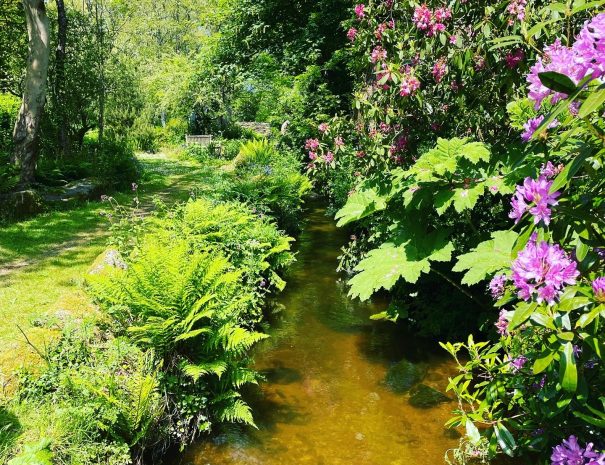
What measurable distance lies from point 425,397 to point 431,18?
371cm

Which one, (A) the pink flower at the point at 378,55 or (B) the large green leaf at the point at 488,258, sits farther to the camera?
(A) the pink flower at the point at 378,55

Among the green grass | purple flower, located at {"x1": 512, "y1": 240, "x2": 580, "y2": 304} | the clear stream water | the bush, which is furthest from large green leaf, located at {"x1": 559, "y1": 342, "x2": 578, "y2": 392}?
the bush

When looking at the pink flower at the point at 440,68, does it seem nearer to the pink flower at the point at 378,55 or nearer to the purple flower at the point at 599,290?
the pink flower at the point at 378,55

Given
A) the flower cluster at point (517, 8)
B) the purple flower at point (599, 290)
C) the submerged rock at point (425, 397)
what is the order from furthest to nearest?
the submerged rock at point (425, 397), the flower cluster at point (517, 8), the purple flower at point (599, 290)

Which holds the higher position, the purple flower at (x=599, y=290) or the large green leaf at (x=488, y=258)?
the purple flower at (x=599, y=290)

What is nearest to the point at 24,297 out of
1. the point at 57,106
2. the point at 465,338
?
the point at 465,338

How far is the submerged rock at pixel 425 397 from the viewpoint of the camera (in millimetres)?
4426

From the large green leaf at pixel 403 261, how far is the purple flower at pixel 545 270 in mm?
2871

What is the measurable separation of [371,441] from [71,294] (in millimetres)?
3174

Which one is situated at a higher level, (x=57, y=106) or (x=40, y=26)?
(x=40, y=26)

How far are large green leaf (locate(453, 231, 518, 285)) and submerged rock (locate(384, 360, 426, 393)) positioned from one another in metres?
1.32

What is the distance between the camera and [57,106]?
13359mm

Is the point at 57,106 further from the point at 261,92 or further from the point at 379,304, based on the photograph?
the point at 379,304

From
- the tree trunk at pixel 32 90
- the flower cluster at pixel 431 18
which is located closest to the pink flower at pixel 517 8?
the flower cluster at pixel 431 18
